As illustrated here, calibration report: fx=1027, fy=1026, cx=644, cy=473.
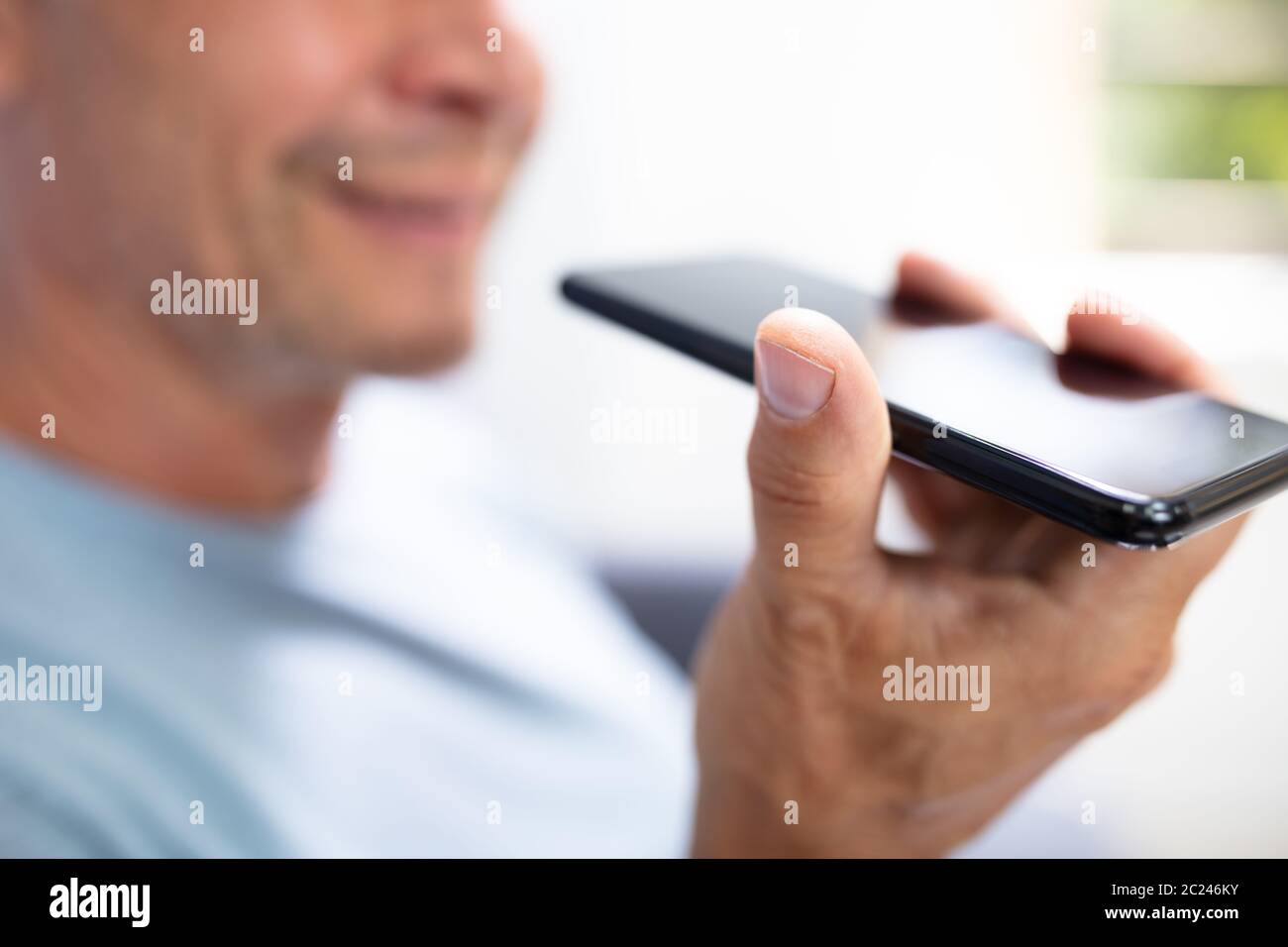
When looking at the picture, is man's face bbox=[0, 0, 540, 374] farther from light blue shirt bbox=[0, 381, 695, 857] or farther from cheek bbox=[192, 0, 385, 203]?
light blue shirt bbox=[0, 381, 695, 857]

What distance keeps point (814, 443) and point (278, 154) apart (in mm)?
375

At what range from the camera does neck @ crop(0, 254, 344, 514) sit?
22.9 inches

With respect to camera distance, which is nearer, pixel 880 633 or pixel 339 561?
pixel 880 633

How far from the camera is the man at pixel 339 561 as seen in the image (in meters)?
0.43

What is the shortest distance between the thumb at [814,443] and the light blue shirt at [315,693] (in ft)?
0.97

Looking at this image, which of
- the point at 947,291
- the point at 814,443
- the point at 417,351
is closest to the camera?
the point at 814,443

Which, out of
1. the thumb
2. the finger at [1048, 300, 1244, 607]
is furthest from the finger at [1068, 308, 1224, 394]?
the thumb

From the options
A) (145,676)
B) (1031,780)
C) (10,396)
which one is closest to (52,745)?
(145,676)

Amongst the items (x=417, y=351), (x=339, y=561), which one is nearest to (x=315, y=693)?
(x=339, y=561)

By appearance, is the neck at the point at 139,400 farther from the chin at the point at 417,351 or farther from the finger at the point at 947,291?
the finger at the point at 947,291

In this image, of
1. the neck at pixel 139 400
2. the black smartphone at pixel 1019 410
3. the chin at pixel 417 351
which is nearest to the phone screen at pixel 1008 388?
the black smartphone at pixel 1019 410

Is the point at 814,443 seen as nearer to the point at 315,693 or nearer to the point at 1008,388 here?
the point at 1008,388

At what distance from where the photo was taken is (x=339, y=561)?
2.18 feet
